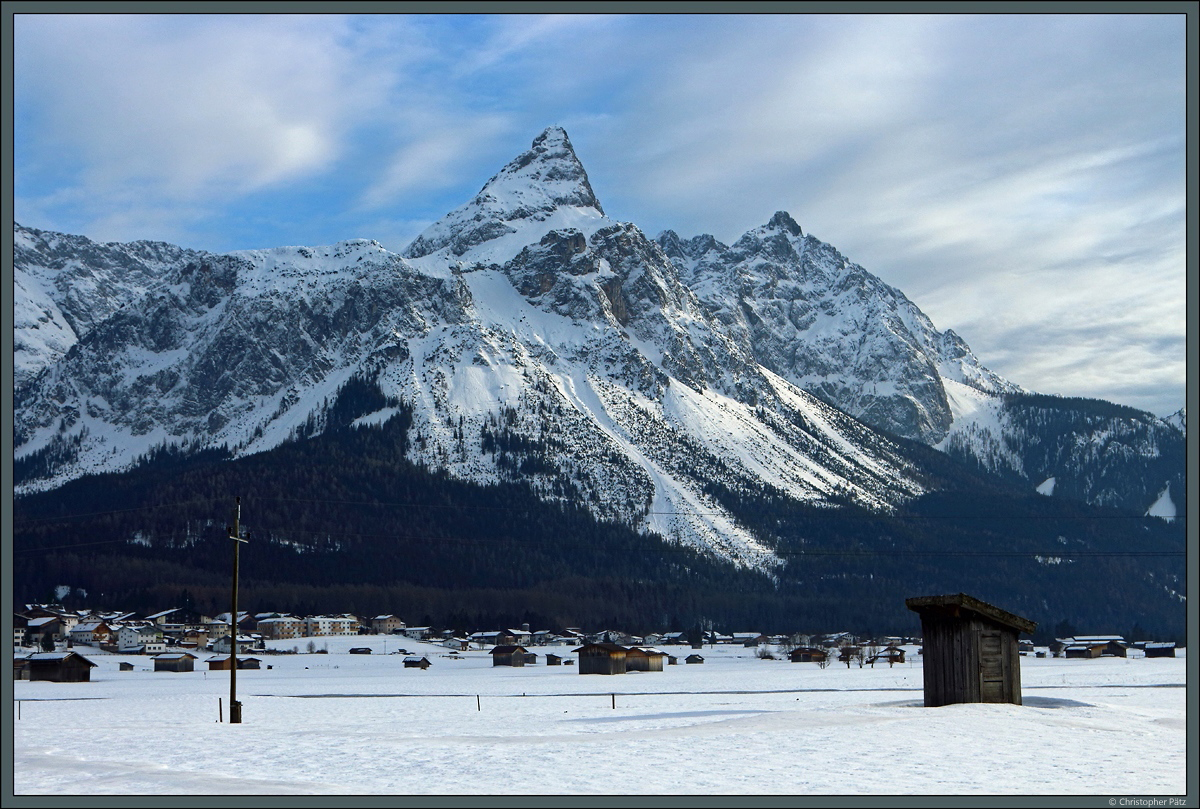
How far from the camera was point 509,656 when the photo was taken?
152250 millimetres

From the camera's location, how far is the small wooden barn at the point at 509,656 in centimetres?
15188

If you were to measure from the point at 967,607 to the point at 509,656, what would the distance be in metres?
116

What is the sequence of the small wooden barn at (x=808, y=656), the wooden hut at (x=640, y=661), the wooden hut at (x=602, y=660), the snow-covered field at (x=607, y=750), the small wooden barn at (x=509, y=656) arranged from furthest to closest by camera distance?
the small wooden barn at (x=509, y=656) < the small wooden barn at (x=808, y=656) < the wooden hut at (x=640, y=661) < the wooden hut at (x=602, y=660) < the snow-covered field at (x=607, y=750)

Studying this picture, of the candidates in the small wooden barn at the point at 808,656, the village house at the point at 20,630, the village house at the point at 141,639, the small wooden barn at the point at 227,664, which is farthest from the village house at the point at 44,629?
the small wooden barn at the point at 808,656

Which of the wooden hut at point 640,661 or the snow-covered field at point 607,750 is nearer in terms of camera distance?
the snow-covered field at point 607,750

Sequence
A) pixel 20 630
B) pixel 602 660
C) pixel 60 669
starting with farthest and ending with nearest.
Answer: pixel 20 630, pixel 602 660, pixel 60 669

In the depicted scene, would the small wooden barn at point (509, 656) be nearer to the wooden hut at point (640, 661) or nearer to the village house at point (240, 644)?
the wooden hut at point (640, 661)

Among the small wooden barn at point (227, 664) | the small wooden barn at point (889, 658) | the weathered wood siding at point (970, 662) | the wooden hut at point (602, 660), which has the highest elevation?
the weathered wood siding at point (970, 662)

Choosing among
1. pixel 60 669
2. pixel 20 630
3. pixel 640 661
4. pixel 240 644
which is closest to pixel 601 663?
pixel 640 661

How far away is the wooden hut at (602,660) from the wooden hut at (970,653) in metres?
89.1

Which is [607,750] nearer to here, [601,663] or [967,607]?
[967,607]

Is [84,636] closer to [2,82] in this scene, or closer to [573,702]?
[573,702]

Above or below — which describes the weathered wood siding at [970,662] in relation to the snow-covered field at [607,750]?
above

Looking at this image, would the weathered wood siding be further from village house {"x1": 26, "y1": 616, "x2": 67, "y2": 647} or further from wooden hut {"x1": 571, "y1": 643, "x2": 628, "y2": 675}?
village house {"x1": 26, "y1": 616, "x2": 67, "y2": 647}
